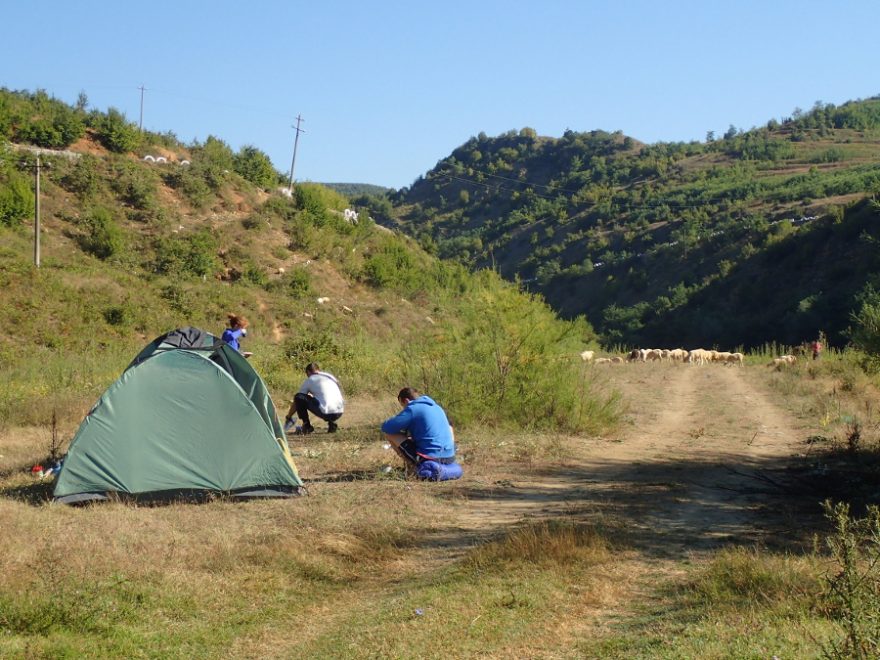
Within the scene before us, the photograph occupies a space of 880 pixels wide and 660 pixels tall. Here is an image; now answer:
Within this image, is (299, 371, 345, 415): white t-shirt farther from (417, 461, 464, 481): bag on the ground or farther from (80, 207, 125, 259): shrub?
(80, 207, 125, 259): shrub

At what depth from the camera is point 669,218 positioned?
72000mm

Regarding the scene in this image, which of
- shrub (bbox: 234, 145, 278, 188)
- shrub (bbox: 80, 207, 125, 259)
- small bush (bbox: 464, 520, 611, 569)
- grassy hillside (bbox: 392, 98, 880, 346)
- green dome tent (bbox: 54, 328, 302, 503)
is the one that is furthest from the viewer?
grassy hillside (bbox: 392, 98, 880, 346)

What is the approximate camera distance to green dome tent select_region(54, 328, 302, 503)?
346 inches

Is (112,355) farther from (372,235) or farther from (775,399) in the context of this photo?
(372,235)

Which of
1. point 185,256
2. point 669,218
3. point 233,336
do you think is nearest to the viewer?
point 233,336

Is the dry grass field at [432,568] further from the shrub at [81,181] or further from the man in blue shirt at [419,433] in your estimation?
the shrub at [81,181]

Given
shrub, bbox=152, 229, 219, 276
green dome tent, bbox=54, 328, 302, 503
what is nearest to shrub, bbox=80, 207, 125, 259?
shrub, bbox=152, 229, 219, 276

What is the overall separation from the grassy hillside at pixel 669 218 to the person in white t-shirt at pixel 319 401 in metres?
27.0

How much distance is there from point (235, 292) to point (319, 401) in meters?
21.1

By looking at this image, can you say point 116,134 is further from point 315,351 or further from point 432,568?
point 432,568

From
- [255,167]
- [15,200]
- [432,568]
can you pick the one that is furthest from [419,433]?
[255,167]

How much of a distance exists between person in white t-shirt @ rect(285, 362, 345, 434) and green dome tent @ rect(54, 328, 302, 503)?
3594mm

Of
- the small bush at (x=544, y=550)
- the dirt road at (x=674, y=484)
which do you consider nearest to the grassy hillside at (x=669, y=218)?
the dirt road at (x=674, y=484)

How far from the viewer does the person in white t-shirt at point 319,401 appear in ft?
43.0
